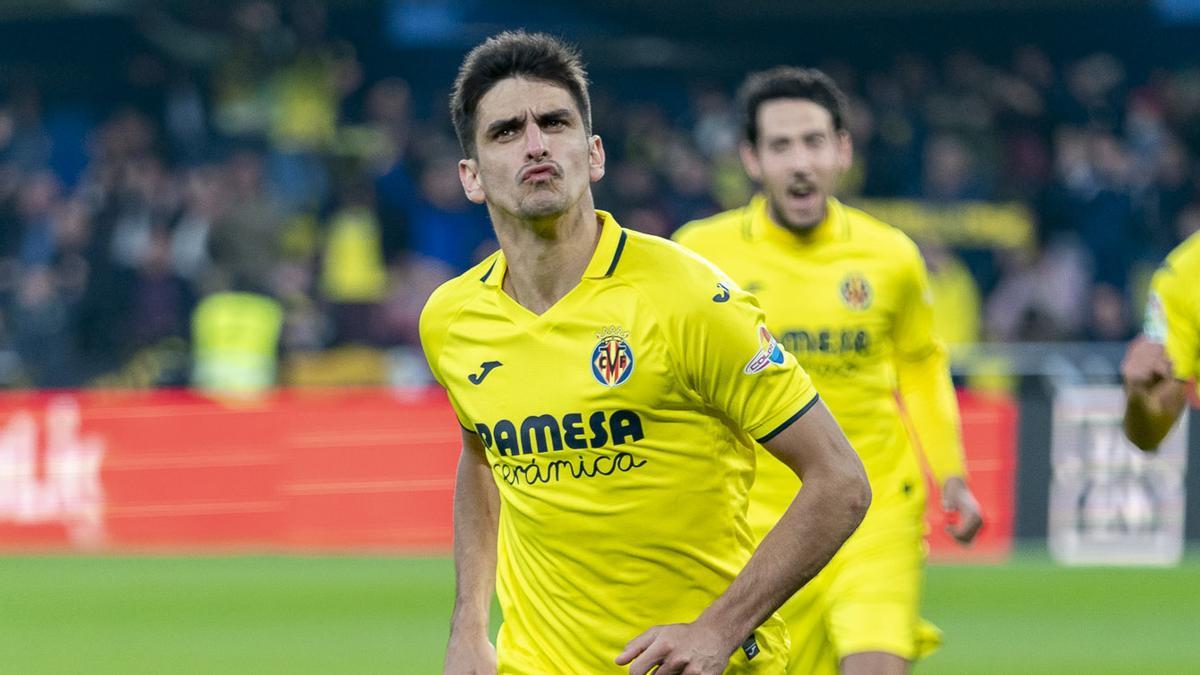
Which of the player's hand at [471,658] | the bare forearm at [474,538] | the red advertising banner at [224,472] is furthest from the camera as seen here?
the red advertising banner at [224,472]

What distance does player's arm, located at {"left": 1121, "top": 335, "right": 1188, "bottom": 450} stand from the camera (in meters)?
5.30

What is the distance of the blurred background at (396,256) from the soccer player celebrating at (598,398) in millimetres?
6317

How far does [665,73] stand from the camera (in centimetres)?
2322

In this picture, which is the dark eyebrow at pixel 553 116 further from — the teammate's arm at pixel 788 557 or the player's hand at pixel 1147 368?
the player's hand at pixel 1147 368

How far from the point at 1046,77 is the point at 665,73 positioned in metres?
4.51

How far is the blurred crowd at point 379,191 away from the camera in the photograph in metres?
19.0

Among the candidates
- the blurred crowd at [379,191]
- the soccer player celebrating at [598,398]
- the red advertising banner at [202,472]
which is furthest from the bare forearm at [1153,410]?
the blurred crowd at [379,191]

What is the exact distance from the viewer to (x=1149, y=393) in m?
5.44

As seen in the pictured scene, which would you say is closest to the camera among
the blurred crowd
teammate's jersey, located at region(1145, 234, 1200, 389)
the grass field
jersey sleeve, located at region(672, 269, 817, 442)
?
jersey sleeve, located at region(672, 269, 817, 442)

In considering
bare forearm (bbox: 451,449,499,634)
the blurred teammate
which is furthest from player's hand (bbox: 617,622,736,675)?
the blurred teammate

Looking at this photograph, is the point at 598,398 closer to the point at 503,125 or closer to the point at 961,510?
the point at 503,125

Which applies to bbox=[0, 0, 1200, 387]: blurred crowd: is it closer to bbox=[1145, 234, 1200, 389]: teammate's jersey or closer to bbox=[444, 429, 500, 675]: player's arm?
bbox=[1145, 234, 1200, 389]: teammate's jersey

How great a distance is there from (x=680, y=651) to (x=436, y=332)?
1.10 m

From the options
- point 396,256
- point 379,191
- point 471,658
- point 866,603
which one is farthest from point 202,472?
point 471,658
